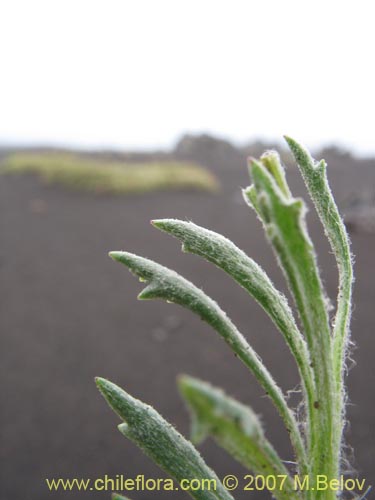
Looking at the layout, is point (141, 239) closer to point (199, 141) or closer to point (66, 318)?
point (66, 318)

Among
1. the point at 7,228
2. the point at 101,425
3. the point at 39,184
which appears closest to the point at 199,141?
the point at 39,184

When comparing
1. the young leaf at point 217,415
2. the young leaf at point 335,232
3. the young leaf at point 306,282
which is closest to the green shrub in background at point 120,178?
the young leaf at point 335,232

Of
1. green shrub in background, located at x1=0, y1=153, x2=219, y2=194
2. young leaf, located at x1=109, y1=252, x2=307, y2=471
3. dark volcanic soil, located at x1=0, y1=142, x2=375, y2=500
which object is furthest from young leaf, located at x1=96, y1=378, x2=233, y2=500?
green shrub in background, located at x1=0, y1=153, x2=219, y2=194

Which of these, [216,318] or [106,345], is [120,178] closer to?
[106,345]

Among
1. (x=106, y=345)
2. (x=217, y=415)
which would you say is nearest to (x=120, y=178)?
(x=106, y=345)

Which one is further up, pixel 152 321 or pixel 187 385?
pixel 152 321

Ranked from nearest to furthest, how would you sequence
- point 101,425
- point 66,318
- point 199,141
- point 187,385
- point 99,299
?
point 187,385
point 101,425
point 66,318
point 99,299
point 199,141

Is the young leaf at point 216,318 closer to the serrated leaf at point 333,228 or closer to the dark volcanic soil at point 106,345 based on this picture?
the serrated leaf at point 333,228
